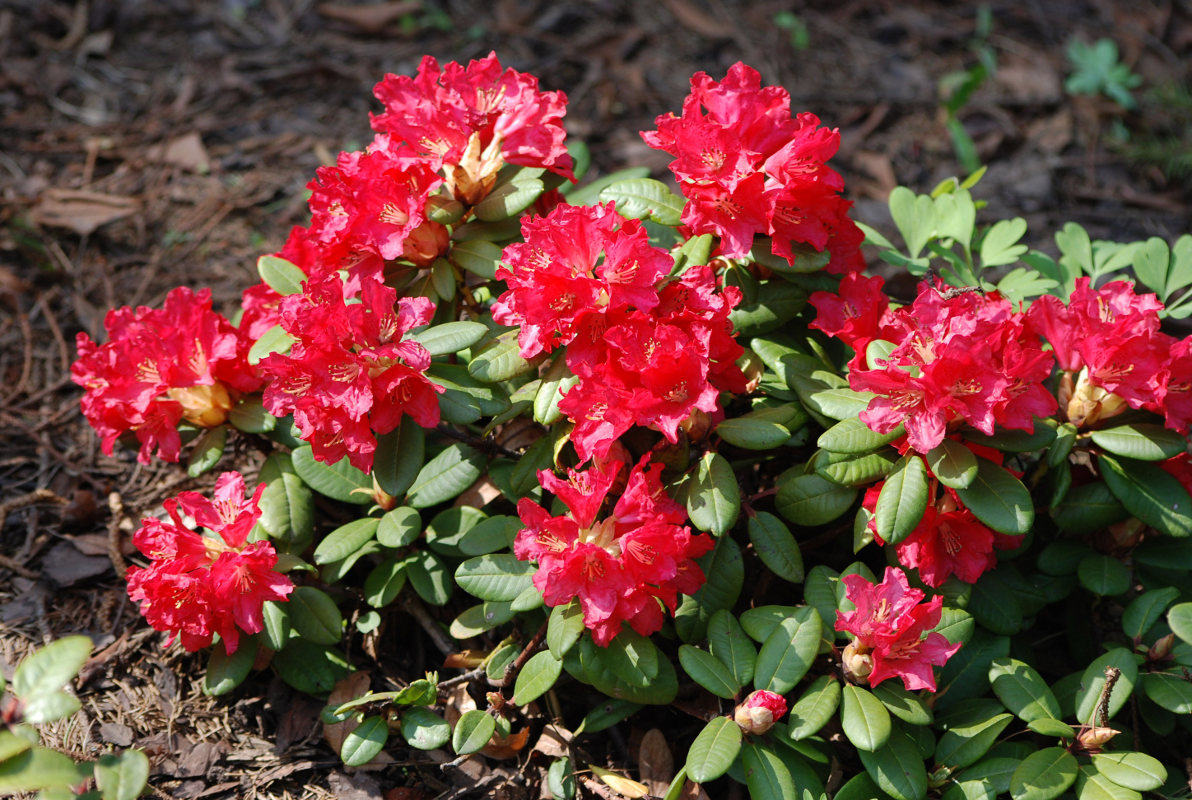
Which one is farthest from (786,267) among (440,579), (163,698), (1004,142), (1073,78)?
(1073,78)

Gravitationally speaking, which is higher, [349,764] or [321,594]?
[321,594]

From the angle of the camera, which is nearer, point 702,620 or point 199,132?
point 702,620

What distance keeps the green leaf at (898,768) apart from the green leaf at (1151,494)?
675 mm

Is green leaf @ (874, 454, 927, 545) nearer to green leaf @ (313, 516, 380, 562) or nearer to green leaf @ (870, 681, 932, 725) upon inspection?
green leaf @ (870, 681, 932, 725)

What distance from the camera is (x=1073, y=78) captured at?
13.7 ft

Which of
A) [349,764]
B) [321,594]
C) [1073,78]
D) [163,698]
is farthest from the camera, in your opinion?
[1073,78]

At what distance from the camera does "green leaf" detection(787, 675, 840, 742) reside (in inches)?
67.9

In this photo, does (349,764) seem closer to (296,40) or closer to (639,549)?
(639,549)

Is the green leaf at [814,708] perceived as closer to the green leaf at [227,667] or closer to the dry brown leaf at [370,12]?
the green leaf at [227,667]

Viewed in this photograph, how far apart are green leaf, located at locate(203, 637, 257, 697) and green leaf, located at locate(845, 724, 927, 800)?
1257mm

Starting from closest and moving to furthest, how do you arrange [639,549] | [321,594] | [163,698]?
[639,549] < [321,594] < [163,698]

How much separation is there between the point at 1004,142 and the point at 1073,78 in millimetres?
550

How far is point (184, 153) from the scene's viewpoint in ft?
12.0

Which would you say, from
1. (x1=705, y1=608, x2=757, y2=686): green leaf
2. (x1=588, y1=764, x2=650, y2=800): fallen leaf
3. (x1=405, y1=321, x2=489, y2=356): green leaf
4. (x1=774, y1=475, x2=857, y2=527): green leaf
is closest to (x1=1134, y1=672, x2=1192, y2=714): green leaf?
(x1=774, y1=475, x2=857, y2=527): green leaf
